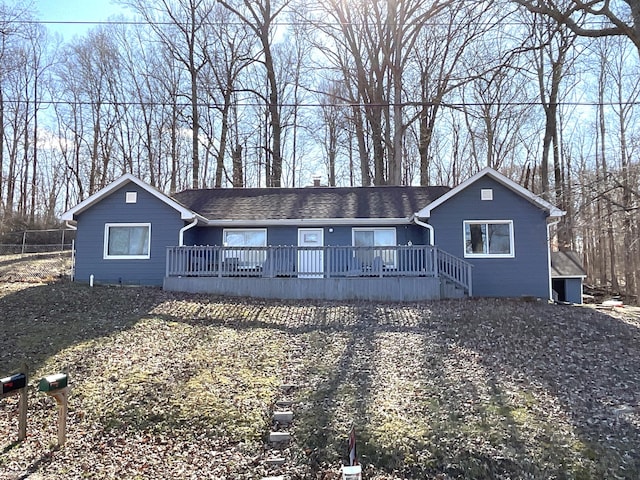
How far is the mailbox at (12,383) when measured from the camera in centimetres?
491

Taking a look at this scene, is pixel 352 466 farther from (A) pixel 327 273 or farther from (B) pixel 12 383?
(A) pixel 327 273

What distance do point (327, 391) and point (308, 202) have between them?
10.9 meters

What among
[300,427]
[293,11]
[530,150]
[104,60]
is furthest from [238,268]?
[104,60]

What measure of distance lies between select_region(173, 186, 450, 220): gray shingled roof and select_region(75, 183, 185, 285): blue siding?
1711 mm

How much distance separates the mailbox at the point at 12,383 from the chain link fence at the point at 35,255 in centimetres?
1218

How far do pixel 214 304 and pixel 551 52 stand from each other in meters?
20.6

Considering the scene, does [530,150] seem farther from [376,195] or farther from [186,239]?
[186,239]

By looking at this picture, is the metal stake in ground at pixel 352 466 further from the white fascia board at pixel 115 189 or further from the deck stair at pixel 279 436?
the white fascia board at pixel 115 189

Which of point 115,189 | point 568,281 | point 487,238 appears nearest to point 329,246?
point 487,238

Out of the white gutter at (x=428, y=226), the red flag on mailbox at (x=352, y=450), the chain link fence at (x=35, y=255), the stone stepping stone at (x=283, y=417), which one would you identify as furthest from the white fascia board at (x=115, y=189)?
the red flag on mailbox at (x=352, y=450)

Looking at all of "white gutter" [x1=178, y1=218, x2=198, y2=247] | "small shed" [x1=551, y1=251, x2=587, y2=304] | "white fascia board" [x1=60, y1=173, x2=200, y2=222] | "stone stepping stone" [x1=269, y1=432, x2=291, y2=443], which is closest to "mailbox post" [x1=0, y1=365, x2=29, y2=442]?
"stone stepping stone" [x1=269, y1=432, x2=291, y2=443]

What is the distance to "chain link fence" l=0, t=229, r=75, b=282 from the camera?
1805cm

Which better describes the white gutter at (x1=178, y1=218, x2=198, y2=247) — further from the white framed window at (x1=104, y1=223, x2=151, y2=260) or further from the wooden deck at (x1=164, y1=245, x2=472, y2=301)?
the white framed window at (x1=104, y1=223, x2=151, y2=260)

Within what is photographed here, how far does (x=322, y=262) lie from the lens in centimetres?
1330
